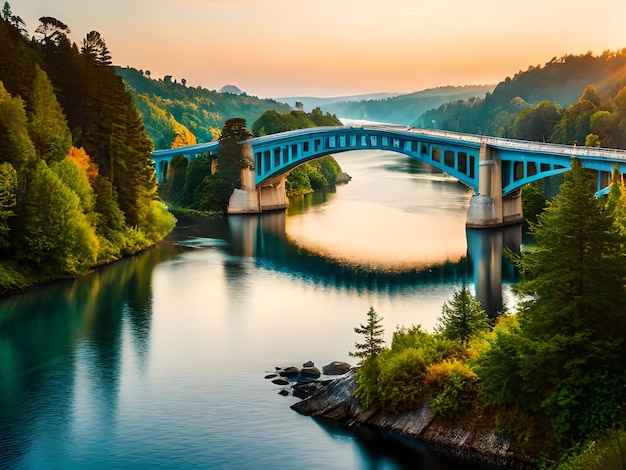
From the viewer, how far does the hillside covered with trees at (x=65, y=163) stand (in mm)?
60719

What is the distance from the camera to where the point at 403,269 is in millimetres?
69438

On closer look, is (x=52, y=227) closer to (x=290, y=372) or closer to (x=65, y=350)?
(x=65, y=350)

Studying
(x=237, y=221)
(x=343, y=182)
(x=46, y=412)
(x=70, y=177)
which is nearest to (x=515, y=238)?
(x=237, y=221)

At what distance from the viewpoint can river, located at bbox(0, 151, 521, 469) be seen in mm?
33594

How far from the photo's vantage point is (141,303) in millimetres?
57031

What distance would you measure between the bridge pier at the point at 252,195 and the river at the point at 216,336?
10641mm

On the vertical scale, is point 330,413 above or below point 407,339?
below

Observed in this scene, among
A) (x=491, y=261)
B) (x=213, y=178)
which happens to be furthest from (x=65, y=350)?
(x=213, y=178)

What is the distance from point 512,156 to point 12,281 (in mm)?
45930

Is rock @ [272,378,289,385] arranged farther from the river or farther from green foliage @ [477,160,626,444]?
green foliage @ [477,160,626,444]

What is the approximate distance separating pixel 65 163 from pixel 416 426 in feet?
133

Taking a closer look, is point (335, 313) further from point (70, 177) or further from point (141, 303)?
point (70, 177)

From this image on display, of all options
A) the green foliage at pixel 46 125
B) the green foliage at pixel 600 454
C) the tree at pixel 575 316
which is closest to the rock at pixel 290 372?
the tree at pixel 575 316

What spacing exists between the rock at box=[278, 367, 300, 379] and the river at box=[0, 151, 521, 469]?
113cm
